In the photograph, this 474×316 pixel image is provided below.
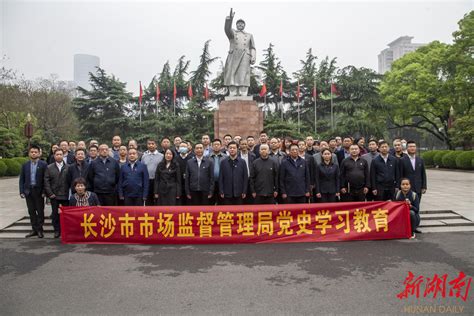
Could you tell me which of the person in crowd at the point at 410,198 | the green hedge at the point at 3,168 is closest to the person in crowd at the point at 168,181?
the person in crowd at the point at 410,198

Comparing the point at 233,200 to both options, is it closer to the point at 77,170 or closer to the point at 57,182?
the point at 77,170

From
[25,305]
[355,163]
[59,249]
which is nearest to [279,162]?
[355,163]

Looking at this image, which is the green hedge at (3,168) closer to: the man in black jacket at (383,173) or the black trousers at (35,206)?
the black trousers at (35,206)

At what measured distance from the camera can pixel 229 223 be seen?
17.8 ft

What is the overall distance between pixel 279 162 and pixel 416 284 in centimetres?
306

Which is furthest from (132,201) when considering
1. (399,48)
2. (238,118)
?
(399,48)

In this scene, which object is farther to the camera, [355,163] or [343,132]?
[343,132]

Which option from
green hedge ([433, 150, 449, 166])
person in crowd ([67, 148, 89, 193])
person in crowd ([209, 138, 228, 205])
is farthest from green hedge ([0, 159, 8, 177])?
green hedge ([433, 150, 449, 166])

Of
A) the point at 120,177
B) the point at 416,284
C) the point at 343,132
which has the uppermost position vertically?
the point at 343,132

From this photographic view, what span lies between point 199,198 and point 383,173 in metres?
3.22

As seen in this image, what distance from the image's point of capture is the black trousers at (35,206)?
6008 mm

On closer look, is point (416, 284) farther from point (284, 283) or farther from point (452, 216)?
point (452, 216)

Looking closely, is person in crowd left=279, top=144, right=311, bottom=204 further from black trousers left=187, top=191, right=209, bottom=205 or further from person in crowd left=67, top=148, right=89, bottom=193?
person in crowd left=67, top=148, right=89, bottom=193

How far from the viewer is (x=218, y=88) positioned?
23750mm
